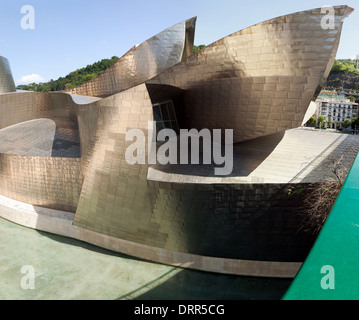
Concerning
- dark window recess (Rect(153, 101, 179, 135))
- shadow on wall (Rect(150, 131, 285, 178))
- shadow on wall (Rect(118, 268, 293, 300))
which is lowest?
shadow on wall (Rect(118, 268, 293, 300))

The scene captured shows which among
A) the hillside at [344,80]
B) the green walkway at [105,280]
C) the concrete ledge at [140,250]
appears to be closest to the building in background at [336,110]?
the hillside at [344,80]

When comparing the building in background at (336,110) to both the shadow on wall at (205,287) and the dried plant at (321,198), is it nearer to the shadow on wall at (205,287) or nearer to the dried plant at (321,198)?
the dried plant at (321,198)

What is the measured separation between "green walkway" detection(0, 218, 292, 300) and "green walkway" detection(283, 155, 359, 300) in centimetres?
477

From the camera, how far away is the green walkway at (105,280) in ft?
27.9

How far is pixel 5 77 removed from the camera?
22.0 metres

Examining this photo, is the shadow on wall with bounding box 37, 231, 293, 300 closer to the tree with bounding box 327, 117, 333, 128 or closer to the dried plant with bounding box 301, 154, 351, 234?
the dried plant with bounding box 301, 154, 351, 234

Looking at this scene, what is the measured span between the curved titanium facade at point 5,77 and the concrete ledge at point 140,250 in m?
13.2

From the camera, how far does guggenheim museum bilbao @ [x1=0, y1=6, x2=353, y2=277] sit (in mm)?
7875

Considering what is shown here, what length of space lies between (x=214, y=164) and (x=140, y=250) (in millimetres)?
4277

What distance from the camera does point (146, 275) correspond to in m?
9.41

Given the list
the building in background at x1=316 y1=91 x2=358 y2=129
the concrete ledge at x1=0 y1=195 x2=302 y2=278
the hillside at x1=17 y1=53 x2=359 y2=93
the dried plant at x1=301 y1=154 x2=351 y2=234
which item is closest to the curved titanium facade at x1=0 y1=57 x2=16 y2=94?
the concrete ledge at x1=0 y1=195 x2=302 y2=278

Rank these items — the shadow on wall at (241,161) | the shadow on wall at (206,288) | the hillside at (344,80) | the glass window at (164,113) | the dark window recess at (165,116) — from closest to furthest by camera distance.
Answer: the shadow on wall at (206,288)
the shadow on wall at (241,161)
the dark window recess at (165,116)
the glass window at (164,113)
the hillside at (344,80)

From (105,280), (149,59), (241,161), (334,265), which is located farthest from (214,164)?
(149,59)
